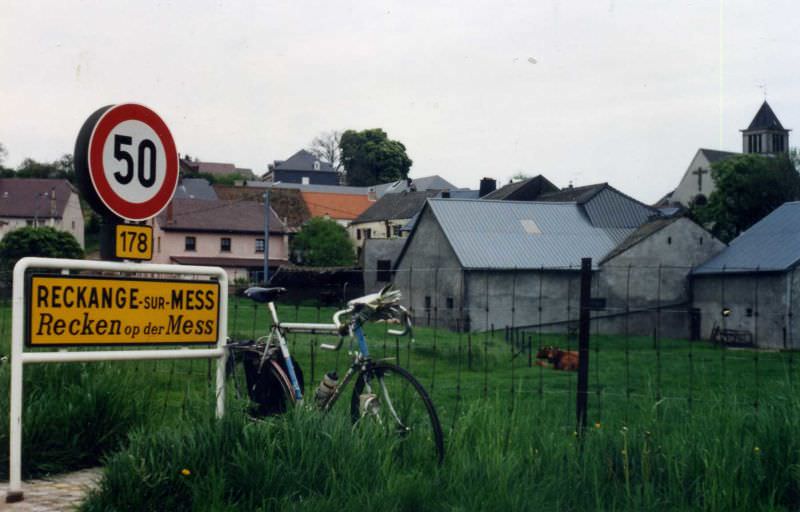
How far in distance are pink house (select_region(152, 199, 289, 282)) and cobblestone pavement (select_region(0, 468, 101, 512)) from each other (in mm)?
78733

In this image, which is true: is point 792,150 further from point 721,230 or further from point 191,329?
point 191,329

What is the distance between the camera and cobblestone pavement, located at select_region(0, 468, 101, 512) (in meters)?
5.64

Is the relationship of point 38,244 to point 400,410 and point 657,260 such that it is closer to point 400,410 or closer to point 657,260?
point 657,260

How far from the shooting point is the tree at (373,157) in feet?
87.5

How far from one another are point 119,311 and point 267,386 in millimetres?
1266

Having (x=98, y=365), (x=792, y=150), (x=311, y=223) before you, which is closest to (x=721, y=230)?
(x=792, y=150)

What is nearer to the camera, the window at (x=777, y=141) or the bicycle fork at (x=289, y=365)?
the bicycle fork at (x=289, y=365)

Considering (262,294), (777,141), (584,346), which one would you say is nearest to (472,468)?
(584,346)

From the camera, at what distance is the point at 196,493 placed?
A: 5.14m

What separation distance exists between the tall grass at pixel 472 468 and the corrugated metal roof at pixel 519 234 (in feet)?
143

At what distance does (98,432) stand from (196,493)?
2.30 m

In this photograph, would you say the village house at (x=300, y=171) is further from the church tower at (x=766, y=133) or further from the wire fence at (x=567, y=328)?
the wire fence at (x=567, y=328)

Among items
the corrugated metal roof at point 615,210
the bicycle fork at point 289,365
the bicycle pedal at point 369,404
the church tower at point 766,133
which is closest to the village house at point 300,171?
the church tower at point 766,133

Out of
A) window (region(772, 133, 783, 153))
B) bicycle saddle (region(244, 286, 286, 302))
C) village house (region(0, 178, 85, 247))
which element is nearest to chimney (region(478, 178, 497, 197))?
village house (region(0, 178, 85, 247))
